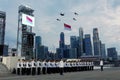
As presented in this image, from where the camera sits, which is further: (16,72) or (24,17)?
(24,17)

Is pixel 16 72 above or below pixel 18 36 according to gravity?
below

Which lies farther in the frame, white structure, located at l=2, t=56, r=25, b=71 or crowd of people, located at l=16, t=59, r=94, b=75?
white structure, located at l=2, t=56, r=25, b=71

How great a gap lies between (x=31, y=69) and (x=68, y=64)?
7.07 metres

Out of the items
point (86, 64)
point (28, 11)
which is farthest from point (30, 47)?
point (86, 64)

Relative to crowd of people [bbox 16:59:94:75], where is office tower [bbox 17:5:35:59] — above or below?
above

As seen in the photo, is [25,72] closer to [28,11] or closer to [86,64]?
[86,64]

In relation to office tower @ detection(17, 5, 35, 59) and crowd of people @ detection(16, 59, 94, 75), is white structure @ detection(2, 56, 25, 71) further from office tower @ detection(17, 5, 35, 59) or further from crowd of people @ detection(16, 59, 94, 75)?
office tower @ detection(17, 5, 35, 59)

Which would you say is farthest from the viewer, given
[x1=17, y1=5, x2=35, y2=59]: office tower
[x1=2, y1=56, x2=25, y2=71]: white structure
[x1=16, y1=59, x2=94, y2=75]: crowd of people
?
[x1=17, y1=5, x2=35, y2=59]: office tower

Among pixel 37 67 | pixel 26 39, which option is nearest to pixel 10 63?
pixel 37 67

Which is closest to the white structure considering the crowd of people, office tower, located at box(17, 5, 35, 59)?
the crowd of people

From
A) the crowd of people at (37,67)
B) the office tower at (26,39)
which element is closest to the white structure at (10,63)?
the crowd of people at (37,67)

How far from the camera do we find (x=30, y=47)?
363 feet

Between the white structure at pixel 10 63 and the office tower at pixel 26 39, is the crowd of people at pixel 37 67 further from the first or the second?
the office tower at pixel 26 39

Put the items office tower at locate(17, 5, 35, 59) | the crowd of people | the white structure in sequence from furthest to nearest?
office tower at locate(17, 5, 35, 59), the white structure, the crowd of people
